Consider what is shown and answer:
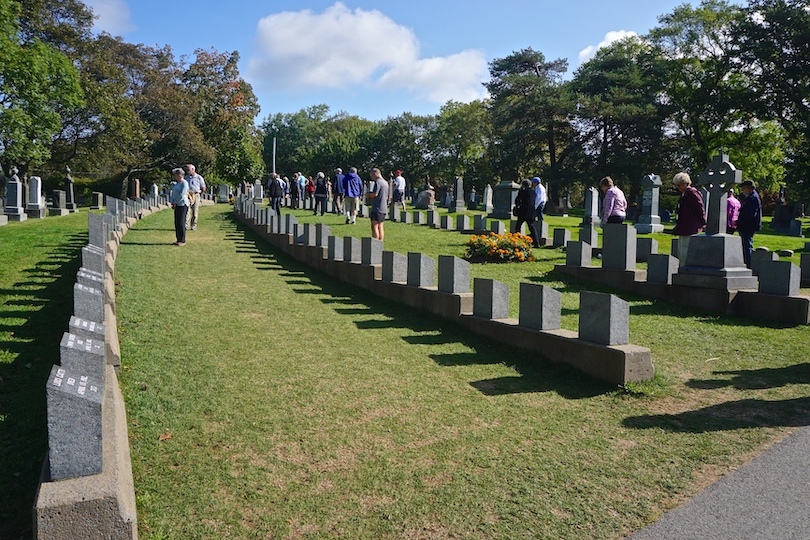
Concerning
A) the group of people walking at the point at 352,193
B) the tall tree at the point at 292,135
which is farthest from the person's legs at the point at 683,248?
the tall tree at the point at 292,135

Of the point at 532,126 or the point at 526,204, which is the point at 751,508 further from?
the point at 532,126

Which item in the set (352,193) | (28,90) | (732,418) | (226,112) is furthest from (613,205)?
(226,112)

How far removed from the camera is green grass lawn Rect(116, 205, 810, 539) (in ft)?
11.7

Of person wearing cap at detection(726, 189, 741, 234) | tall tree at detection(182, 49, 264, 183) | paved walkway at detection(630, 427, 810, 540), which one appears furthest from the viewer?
tall tree at detection(182, 49, 264, 183)

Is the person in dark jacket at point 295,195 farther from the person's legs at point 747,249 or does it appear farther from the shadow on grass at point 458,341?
the person's legs at point 747,249

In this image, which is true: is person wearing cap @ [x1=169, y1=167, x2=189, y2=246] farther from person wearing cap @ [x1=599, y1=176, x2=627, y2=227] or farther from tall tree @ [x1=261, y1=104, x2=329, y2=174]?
tall tree @ [x1=261, y1=104, x2=329, y2=174]

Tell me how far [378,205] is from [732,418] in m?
10.2

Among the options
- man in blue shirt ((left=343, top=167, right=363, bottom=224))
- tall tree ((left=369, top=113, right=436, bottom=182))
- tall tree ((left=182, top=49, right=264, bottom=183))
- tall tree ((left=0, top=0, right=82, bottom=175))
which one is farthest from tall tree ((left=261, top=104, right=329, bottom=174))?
man in blue shirt ((left=343, top=167, right=363, bottom=224))

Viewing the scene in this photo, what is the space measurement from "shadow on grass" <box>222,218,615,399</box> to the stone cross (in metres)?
4.72

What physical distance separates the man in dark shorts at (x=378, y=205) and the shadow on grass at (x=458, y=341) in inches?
76.0

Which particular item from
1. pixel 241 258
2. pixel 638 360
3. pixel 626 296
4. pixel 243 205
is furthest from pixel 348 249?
pixel 243 205

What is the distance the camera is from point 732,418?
4.98 meters

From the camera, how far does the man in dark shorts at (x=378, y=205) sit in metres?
14.0

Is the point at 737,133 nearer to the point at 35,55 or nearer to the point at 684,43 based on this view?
the point at 684,43
